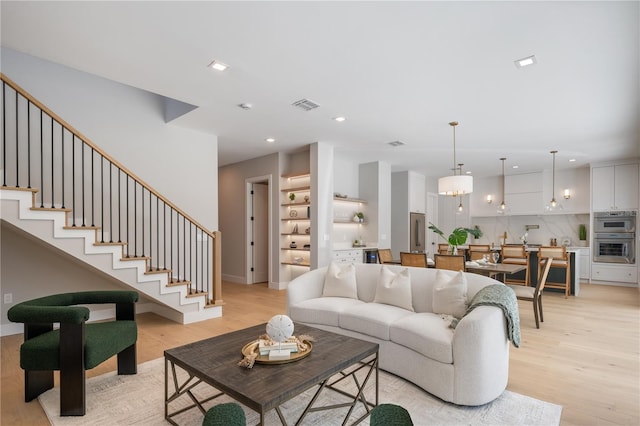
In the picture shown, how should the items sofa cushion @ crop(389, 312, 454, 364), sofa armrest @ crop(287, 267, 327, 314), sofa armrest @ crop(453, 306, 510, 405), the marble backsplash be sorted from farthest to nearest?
the marble backsplash < sofa armrest @ crop(287, 267, 327, 314) < sofa cushion @ crop(389, 312, 454, 364) < sofa armrest @ crop(453, 306, 510, 405)

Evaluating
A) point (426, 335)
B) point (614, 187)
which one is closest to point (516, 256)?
point (614, 187)

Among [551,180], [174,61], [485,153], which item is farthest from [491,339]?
[551,180]

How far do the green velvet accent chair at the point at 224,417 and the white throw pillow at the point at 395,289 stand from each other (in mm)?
2905

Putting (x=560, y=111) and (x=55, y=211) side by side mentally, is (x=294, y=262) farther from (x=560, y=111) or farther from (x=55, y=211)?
(x=560, y=111)

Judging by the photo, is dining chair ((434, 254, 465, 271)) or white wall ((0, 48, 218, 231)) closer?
white wall ((0, 48, 218, 231))

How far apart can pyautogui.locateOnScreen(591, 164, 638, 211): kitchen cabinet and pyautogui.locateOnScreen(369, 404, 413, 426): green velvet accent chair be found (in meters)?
9.69

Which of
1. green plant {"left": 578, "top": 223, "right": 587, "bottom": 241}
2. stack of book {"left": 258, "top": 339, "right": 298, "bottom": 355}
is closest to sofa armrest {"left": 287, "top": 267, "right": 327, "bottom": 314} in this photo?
stack of book {"left": 258, "top": 339, "right": 298, "bottom": 355}

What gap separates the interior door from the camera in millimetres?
7938

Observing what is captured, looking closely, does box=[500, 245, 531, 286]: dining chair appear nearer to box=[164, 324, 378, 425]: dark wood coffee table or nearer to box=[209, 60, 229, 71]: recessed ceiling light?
box=[164, 324, 378, 425]: dark wood coffee table

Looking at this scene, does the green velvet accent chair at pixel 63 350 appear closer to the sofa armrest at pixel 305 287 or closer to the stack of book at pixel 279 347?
the stack of book at pixel 279 347

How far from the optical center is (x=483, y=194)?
10.2m

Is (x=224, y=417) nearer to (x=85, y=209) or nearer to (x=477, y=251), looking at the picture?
(x=85, y=209)

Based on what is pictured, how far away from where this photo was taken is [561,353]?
354 centimetres

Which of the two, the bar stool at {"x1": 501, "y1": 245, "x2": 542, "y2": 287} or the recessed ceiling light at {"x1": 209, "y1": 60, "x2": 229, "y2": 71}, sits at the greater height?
the recessed ceiling light at {"x1": 209, "y1": 60, "x2": 229, "y2": 71}
